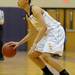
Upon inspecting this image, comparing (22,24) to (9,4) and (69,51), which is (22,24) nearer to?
(9,4)

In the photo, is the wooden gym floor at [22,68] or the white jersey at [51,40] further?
the wooden gym floor at [22,68]

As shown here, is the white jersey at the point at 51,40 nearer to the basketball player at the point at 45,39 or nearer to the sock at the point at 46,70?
the basketball player at the point at 45,39

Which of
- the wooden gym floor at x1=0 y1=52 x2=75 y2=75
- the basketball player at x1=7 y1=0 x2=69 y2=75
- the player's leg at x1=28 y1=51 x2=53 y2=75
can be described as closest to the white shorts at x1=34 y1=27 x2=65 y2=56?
the basketball player at x1=7 y1=0 x2=69 y2=75

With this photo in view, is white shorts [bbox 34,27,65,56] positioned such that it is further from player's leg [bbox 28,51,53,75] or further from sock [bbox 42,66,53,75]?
sock [bbox 42,66,53,75]

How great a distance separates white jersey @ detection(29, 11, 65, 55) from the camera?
5.52 meters

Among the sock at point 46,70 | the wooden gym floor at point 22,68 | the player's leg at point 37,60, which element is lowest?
the wooden gym floor at point 22,68

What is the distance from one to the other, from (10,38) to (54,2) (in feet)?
7.99

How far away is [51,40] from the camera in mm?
5566

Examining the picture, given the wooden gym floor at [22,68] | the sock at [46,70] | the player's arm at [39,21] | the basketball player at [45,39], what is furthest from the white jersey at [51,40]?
the wooden gym floor at [22,68]

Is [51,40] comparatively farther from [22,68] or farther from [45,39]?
[22,68]

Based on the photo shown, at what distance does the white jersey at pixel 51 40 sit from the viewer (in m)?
5.52

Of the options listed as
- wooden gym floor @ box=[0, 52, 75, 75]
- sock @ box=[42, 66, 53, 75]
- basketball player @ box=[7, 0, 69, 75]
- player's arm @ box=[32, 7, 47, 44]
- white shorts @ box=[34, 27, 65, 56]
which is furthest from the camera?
wooden gym floor @ box=[0, 52, 75, 75]

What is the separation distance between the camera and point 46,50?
5.50 m

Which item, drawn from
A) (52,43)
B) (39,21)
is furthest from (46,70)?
(39,21)
